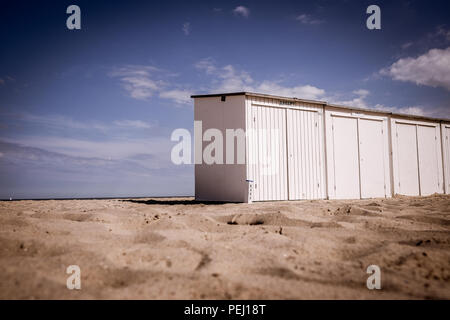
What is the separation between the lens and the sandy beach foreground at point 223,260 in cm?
152

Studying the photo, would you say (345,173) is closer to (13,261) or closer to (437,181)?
(437,181)

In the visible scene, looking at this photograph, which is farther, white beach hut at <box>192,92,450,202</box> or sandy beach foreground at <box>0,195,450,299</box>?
white beach hut at <box>192,92,450,202</box>

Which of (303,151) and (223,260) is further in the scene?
(303,151)

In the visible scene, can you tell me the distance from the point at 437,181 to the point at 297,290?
42.8 feet

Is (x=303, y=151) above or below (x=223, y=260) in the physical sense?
above

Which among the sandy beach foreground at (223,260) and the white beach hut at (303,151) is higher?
the white beach hut at (303,151)

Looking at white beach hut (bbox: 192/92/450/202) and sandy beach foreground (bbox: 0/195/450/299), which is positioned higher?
white beach hut (bbox: 192/92/450/202)

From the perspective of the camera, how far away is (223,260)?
194 centimetres

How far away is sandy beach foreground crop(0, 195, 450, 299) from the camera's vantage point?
1518 mm
